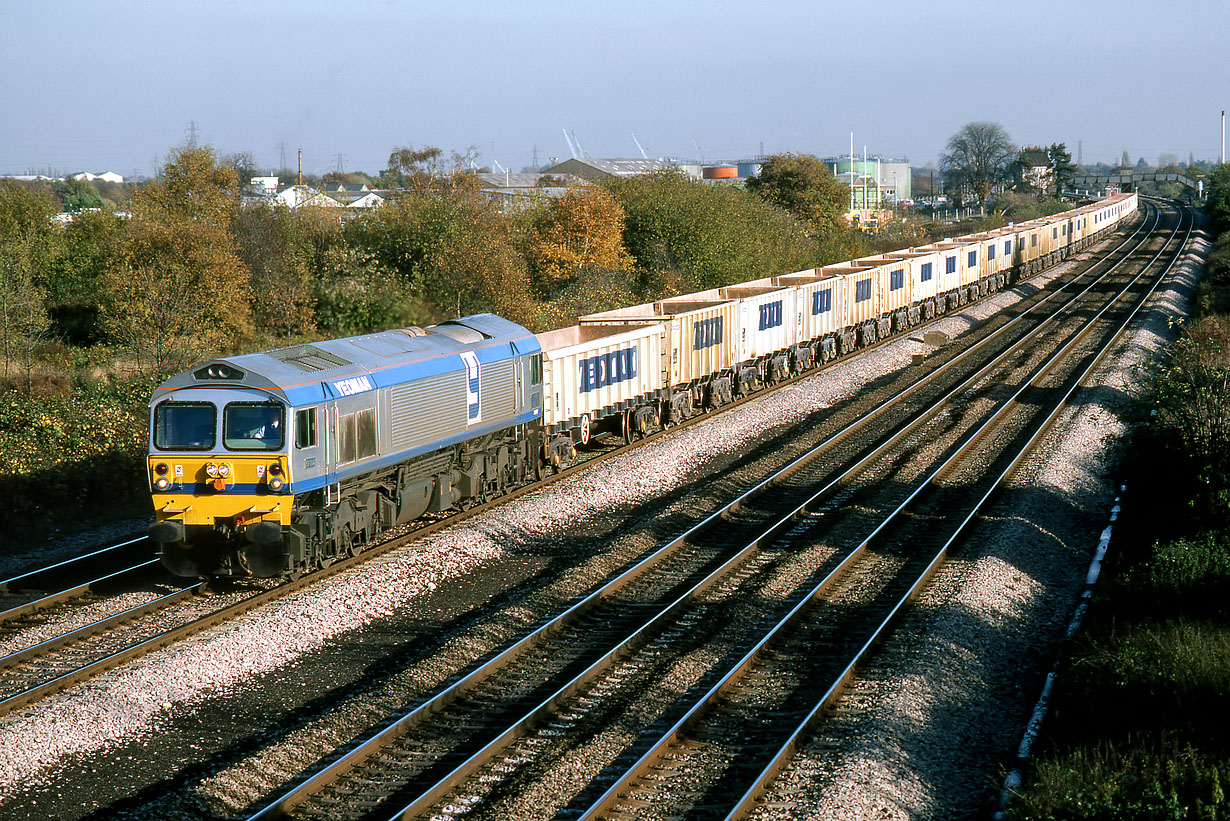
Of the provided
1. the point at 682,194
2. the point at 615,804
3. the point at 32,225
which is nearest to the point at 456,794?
the point at 615,804

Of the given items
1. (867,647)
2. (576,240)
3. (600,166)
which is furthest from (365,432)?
(600,166)

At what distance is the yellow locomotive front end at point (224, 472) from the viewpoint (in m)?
13.5

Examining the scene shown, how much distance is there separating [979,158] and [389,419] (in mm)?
145130

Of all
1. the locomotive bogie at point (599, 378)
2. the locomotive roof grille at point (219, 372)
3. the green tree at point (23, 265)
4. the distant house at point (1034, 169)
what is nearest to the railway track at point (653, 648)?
the locomotive bogie at point (599, 378)

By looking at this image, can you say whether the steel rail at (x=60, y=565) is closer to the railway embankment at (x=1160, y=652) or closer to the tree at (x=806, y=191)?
the railway embankment at (x=1160, y=652)

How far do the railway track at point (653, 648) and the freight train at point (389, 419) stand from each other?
3735mm

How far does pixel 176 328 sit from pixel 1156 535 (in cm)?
2453

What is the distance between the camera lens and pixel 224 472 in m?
13.6

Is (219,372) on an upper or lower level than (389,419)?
upper

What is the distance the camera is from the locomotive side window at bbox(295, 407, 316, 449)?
13.6m

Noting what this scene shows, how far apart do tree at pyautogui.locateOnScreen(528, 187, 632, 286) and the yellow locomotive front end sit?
102ft

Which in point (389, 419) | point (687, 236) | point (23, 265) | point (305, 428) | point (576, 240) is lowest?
point (389, 419)

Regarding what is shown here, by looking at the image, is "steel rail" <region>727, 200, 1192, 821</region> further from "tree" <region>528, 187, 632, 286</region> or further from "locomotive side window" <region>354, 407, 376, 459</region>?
"tree" <region>528, 187, 632, 286</region>

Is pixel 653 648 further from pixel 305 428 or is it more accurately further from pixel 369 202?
pixel 369 202
